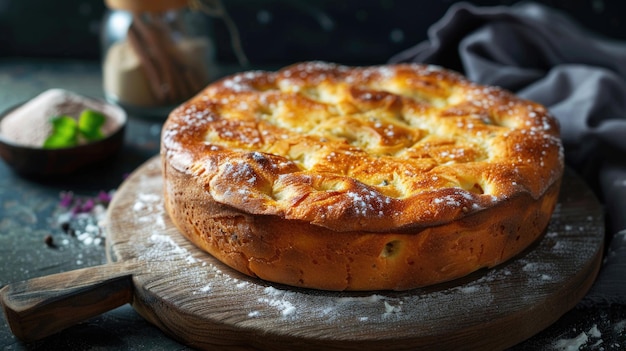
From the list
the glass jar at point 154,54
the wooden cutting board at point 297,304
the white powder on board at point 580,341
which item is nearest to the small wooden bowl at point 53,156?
the glass jar at point 154,54

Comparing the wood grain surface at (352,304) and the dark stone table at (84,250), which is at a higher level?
the wood grain surface at (352,304)

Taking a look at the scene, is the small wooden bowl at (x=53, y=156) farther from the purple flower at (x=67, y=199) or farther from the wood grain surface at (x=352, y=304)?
the wood grain surface at (x=352, y=304)

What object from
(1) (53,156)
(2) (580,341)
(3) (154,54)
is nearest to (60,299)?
(1) (53,156)

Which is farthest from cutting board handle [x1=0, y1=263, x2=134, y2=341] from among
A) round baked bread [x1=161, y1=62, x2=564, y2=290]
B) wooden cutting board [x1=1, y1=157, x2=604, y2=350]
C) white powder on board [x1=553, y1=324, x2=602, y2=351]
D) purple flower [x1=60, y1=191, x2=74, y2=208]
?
white powder on board [x1=553, y1=324, x2=602, y2=351]

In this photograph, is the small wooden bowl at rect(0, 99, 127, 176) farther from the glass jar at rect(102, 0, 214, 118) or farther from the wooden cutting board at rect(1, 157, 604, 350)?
the wooden cutting board at rect(1, 157, 604, 350)

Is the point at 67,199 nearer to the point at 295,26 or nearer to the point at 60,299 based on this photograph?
the point at 60,299

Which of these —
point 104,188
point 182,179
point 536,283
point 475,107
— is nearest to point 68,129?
point 104,188

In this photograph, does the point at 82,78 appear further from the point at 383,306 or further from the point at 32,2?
the point at 383,306
